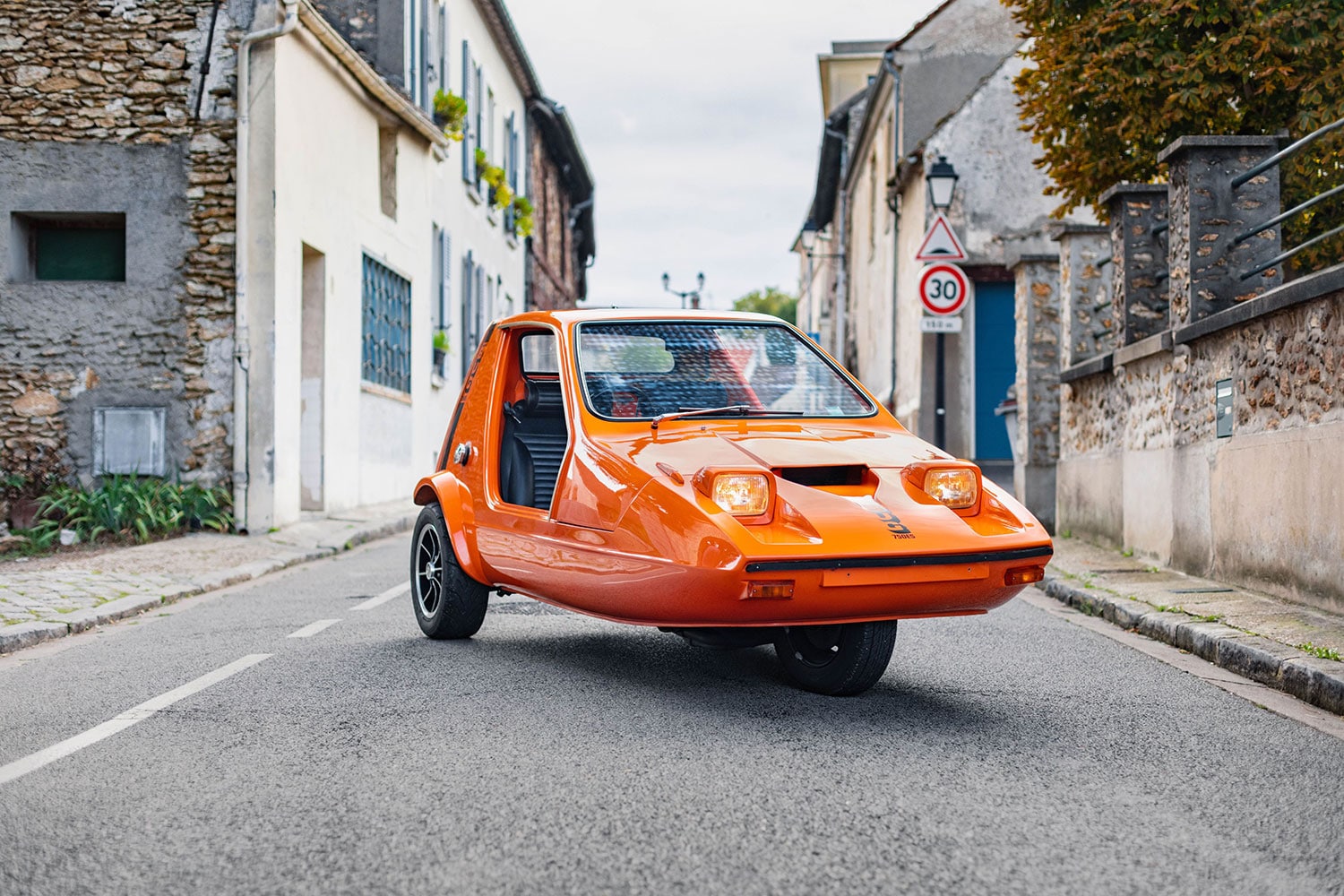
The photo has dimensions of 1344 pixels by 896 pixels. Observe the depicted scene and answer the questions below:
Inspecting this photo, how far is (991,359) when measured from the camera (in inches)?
906

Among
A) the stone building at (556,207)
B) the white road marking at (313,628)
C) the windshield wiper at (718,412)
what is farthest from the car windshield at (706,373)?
the stone building at (556,207)

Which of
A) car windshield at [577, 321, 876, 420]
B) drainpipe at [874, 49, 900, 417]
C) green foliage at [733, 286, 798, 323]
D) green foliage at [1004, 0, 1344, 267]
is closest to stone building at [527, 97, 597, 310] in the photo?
drainpipe at [874, 49, 900, 417]

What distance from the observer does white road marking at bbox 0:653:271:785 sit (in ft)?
14.9

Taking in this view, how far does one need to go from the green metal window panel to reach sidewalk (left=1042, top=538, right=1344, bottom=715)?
9790mm

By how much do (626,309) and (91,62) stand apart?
998 centimetres

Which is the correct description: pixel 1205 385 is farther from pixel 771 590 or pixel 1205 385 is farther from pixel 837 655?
pixel 771 590

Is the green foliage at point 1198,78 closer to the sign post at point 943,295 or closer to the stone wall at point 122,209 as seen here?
the sign post at point 943,295

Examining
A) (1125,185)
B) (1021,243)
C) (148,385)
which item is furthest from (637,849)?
(1021,243)

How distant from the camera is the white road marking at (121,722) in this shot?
4.55m

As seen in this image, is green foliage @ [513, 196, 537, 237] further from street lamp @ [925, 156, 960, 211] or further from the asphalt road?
the asphalt road

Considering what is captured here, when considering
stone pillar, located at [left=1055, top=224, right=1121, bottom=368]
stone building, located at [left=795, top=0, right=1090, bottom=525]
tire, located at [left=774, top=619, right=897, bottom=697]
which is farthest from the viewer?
stone building, located at [left=795, top=0, right=1090, bottom=525]

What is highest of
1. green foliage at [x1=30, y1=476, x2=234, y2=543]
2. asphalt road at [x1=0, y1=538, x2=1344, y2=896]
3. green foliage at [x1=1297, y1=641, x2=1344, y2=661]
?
green foliage at [x1=30, y1=476, x2=234, y2=543]

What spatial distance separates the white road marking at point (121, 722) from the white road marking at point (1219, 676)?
4.26 meters

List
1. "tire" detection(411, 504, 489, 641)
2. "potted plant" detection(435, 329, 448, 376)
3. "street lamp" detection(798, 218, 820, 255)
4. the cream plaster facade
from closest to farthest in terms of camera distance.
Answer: "tire" detection(411, 504, 489, 641), the cream plaster facade, "potted plant" detection(435, 329, 448, 376), "street lamp" detection(798, 218, 820, 255)
